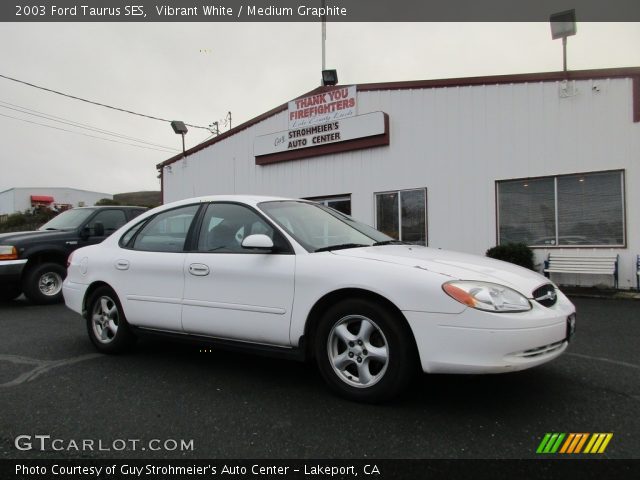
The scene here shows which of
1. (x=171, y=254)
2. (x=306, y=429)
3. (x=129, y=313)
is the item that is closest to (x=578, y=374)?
(x=306, y=429)

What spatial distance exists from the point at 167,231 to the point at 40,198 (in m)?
66.5

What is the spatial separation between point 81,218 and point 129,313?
521 centimetres

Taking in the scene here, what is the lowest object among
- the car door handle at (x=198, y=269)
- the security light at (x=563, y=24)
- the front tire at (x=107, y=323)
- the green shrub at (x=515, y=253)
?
the front tire at (x=107, y=323)

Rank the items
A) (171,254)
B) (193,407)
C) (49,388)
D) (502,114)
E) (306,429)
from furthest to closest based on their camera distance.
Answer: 1. (502,114)
2. (171,254)
3. (49,388)
4. (193,407)
5. (306,429)

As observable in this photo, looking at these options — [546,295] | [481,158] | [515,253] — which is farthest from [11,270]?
[481,158]

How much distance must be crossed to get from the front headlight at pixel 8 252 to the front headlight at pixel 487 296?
7.24 meters

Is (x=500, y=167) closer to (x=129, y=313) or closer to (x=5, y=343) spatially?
(x=129, y=313)

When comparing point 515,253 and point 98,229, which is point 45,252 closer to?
point 98,229

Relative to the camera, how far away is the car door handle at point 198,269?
370cm

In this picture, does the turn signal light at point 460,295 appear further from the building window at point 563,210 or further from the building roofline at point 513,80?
the building roofline at point 513,80

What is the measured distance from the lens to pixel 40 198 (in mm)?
60219

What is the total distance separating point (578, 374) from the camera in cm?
367

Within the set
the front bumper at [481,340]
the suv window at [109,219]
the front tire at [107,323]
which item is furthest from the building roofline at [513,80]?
the front tire at [107,323]
